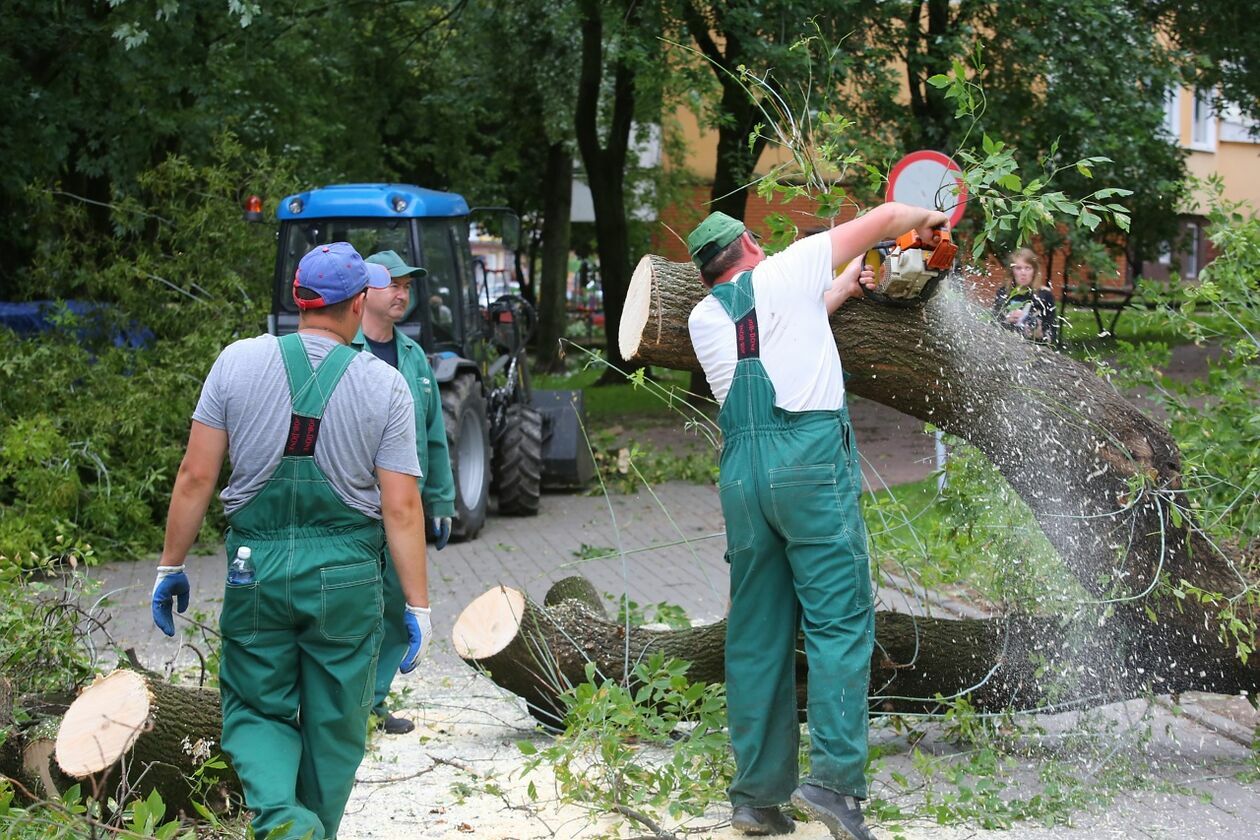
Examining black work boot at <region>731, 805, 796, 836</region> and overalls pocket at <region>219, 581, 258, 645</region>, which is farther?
black work boot at <region>731, 805, 796, 836</region>

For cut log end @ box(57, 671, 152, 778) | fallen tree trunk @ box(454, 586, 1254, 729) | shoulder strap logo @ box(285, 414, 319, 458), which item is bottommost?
fallen tree trunk @ box(454, 586, 1254, 729)

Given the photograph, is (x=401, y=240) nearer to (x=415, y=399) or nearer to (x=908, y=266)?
(x=415, y=399)

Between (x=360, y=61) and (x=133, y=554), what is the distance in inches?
479

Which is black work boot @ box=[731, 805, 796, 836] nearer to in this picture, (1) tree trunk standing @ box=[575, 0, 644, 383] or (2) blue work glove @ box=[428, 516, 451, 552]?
(2) blue work glove @ box=[428, 516, 451, 552]

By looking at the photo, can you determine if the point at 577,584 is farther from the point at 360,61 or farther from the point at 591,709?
the point at 360,61

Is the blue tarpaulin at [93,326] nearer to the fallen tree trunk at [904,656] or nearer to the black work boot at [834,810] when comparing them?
the fallen tree trunk at [904,656]

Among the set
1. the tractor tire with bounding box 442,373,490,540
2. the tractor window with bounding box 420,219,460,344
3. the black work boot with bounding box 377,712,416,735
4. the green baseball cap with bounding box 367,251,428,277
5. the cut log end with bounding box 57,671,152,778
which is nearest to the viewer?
the cut log end with bounding box 57,671,152,778

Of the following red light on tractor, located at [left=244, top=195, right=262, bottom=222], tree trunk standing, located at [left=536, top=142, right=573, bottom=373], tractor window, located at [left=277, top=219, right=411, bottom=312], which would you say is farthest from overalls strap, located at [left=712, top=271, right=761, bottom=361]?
tree trunk standing, located at [left=536, top=142, right=573, bottom=373]

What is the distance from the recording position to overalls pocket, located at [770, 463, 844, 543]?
423 centimetres

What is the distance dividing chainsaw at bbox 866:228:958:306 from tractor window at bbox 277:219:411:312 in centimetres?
616

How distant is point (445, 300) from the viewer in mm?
10797

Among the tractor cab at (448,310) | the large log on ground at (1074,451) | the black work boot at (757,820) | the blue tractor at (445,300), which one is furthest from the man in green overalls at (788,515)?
the blue tractor at (445,300)

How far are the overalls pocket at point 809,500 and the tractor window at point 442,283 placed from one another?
673 cm

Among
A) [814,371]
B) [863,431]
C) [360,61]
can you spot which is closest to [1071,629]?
[814,371]
